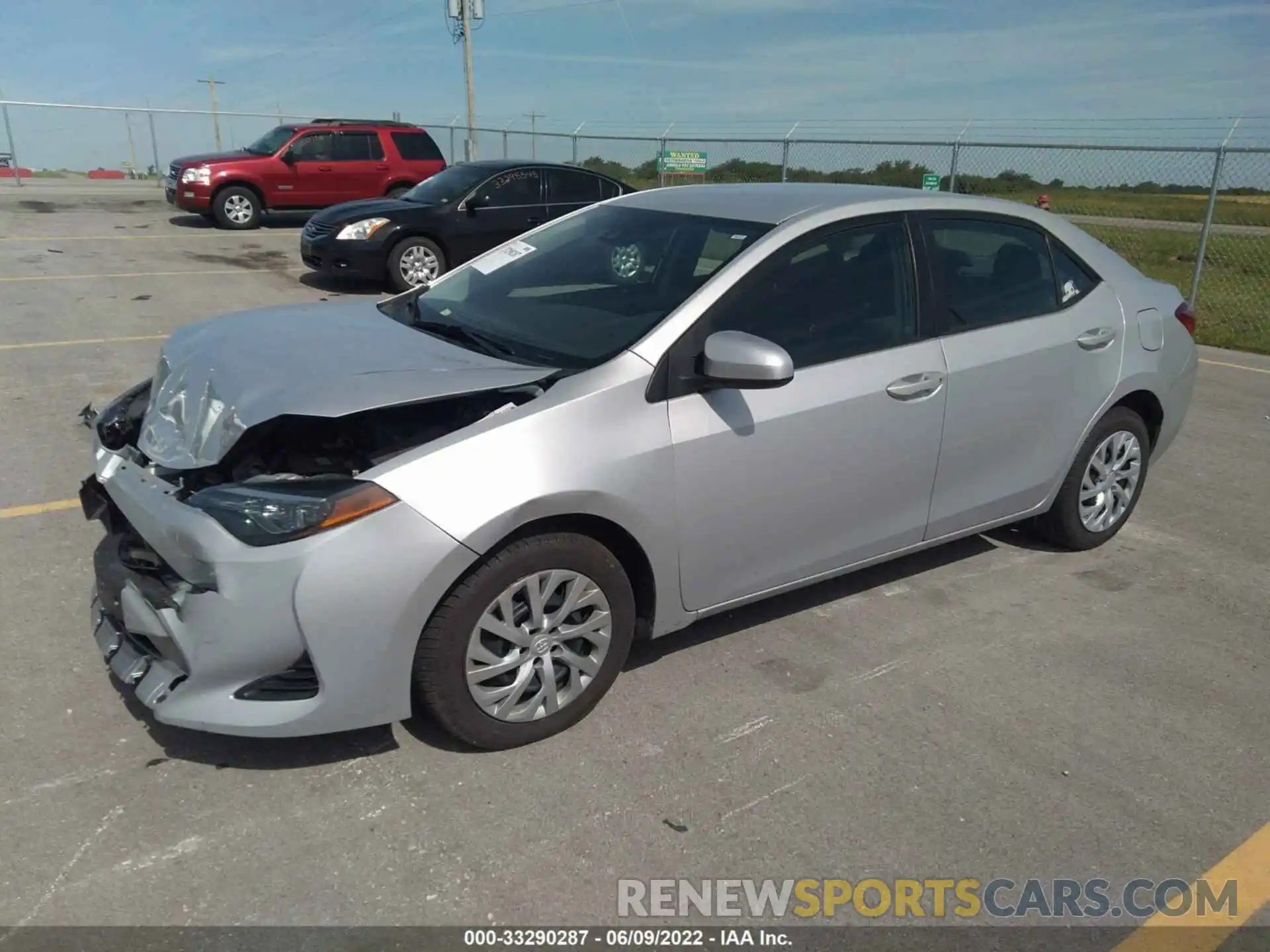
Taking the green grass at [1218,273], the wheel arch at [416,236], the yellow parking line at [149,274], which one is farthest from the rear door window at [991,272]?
the yellow parking line at [149,274]

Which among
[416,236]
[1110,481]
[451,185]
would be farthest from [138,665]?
[451,185]

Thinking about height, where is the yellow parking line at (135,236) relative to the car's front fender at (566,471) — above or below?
below

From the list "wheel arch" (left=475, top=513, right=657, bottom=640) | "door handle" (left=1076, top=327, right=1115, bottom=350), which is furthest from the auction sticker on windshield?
"door handle" (left=1076, top=327, right=1115, bottom=350)

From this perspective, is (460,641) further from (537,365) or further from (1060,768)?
(1060,768)

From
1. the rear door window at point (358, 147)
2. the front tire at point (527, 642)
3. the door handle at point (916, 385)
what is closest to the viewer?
the front tire at point (527, 642)

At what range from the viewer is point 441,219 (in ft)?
38.8

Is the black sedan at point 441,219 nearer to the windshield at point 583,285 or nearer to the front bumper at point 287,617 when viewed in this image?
Answer: the windshield at point 583,285

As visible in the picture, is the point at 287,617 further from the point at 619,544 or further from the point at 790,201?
the point at 790,201

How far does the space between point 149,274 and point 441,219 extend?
3928 mm

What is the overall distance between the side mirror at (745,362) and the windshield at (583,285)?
0.84 feet

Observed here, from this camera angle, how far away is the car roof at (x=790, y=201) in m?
3.93

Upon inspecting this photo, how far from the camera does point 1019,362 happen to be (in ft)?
13.9

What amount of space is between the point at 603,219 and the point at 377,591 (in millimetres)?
2242

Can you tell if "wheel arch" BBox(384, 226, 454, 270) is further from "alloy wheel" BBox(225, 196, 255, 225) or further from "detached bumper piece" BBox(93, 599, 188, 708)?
"detached bumper piece" BBox(93, 599, 188, 708)
